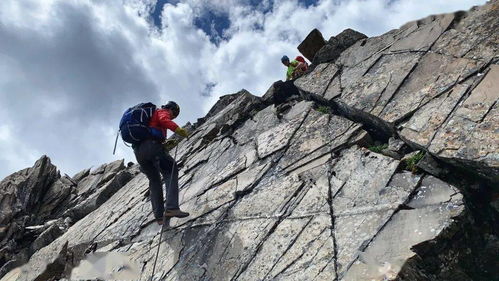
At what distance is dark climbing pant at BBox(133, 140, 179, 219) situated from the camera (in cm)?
1060

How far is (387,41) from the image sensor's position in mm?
13156

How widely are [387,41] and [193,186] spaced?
7789 mm

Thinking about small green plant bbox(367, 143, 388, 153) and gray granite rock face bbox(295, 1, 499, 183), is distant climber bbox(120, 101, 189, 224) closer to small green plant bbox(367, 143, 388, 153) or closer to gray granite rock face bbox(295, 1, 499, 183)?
small green plant bbox(367, 143, 388, 153)

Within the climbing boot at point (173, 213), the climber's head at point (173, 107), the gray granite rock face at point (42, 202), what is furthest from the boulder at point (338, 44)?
the gray granite rock face at point (42, 202)

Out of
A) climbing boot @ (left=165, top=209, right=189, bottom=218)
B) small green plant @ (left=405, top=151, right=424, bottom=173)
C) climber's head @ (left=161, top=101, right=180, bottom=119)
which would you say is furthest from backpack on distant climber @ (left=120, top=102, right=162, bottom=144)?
small green plant @ (left=405, top=151, right=424, bottom=173)

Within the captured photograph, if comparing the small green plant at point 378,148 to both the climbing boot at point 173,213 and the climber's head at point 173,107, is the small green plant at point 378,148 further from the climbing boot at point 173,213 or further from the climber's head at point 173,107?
the climber's head at point 173,107

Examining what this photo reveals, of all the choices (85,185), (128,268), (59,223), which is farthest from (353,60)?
(85,185)

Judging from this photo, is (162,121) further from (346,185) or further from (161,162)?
(346,185)

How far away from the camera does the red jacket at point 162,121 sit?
10.3 m

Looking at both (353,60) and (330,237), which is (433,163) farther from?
(353,60)

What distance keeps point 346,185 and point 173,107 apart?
5.15 meters

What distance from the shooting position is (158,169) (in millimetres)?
11086

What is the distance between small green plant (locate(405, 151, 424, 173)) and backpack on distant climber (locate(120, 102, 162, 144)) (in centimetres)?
605

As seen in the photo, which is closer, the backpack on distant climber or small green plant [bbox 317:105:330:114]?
the backpack on distant climber
